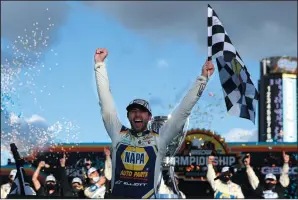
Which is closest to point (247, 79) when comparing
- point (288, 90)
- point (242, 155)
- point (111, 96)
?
point (111, 96)

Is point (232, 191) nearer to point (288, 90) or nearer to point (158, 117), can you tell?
point (158, 117)

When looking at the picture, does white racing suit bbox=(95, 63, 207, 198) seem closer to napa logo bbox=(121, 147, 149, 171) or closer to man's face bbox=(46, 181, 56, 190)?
napa logo bbox=(121, 147, 149, 171)

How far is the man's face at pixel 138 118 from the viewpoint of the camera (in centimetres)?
489

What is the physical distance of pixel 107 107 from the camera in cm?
511

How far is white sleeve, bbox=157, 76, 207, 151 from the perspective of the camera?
4.78 metres

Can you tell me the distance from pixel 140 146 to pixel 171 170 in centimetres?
512

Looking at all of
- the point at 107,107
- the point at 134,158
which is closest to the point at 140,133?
the point at 134,158

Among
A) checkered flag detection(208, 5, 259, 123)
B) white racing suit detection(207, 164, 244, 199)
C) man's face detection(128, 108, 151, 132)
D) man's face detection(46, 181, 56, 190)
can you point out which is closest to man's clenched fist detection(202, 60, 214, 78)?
man's face detection(128, 108, 151, 132)

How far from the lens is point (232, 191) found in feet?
52.7

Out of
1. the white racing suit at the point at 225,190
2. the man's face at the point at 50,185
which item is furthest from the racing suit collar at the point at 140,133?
the man's face at the point at 50,185

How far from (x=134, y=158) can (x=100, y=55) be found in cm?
101

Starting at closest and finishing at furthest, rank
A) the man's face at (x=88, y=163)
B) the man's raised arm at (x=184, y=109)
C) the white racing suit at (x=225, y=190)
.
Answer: the man's raised arm at (x=184, y=109) < the white racing suit at (x=225, y=190) < the man's face at (x=88, y=163)

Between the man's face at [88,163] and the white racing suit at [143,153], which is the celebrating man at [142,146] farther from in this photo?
the man's face at [88,163]

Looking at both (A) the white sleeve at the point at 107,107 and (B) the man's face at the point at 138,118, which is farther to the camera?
(A) the white sleeve at the point at 107,107
